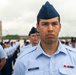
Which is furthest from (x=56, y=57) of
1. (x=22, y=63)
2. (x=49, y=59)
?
(x=22, y=63)

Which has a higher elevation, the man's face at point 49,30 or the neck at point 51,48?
the man's face at point 49,30

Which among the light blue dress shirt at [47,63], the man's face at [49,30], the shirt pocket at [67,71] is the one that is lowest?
the shirt pocket at [67,71]

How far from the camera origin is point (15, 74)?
3.51 meters

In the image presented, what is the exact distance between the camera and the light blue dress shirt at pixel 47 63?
3232mm

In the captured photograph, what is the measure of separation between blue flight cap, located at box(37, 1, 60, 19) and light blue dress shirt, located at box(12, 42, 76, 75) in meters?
0.32

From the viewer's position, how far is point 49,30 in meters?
3.24

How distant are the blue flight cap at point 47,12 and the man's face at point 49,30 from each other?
52 mm

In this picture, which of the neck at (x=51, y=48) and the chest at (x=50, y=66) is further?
the neck at (x=51, y=48)

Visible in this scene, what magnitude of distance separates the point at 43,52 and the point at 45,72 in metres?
0.23

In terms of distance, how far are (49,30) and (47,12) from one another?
301 millimetres

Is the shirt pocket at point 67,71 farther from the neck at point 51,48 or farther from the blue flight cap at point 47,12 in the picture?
the blue flight cap at point 47,12

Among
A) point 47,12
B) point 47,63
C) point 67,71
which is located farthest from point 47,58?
point 47,12

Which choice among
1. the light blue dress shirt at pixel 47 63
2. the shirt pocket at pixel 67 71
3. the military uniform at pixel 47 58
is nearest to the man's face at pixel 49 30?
the military uniform at pixel 47 58

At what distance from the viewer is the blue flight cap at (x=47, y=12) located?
3377 mm
